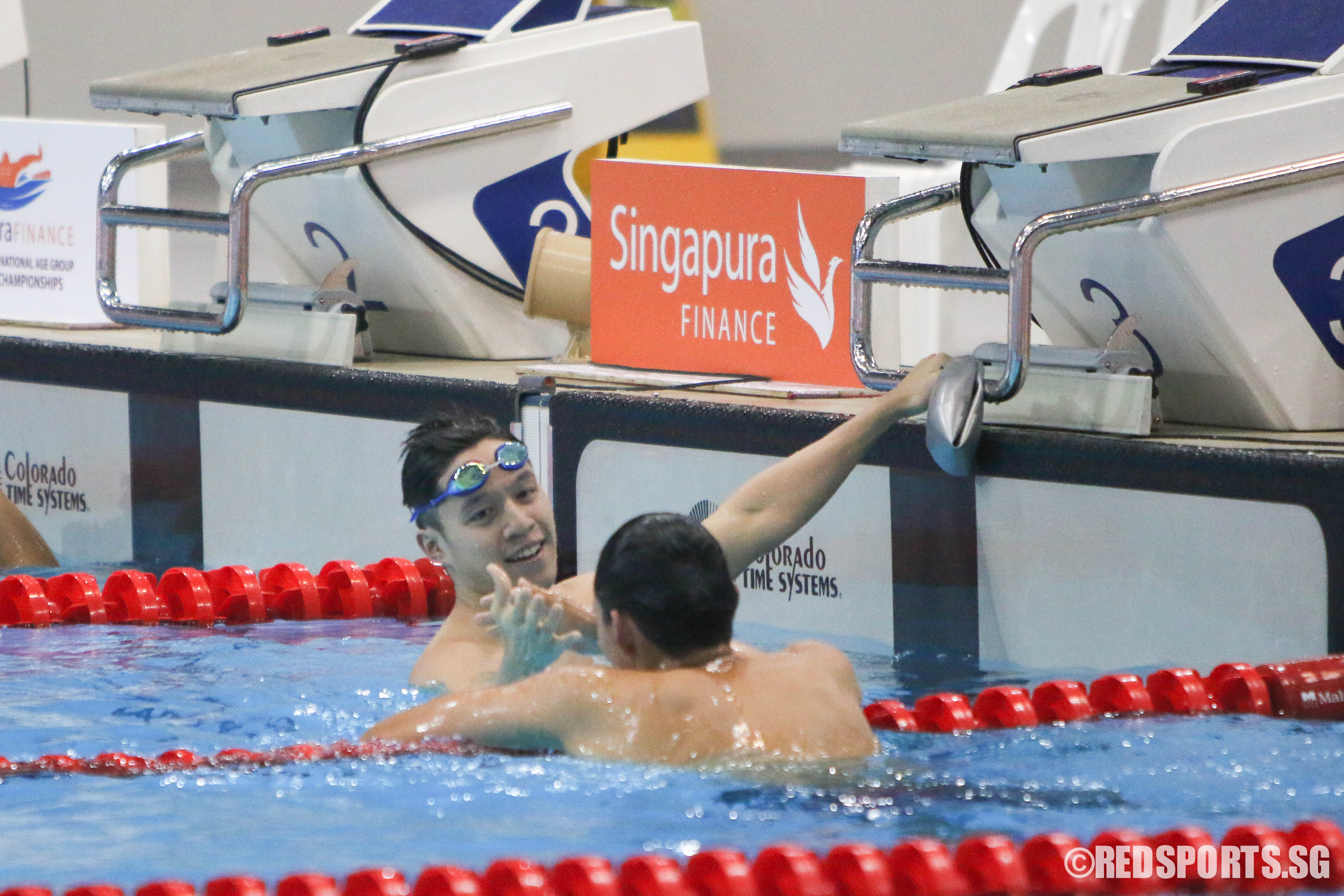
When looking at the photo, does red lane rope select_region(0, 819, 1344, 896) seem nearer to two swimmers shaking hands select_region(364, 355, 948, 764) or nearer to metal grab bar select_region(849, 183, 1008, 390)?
two swimmers shaking hands select_region(364, 355, 948, 764)

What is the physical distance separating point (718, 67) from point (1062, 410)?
12.3 metres

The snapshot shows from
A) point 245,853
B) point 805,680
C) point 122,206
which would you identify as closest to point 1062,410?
point 805,680

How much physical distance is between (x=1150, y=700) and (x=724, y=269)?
1.89m

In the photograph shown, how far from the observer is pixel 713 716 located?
10.6ft

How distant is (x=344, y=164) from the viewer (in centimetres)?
571

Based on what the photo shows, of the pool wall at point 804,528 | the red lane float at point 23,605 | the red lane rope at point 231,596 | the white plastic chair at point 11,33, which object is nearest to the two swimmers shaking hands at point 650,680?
Result: the pool wall at point 804,528

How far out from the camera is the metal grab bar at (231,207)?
5.59 meters

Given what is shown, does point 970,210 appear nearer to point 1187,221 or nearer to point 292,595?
point 1187,221

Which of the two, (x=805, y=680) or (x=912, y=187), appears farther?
(x=912, y=187)

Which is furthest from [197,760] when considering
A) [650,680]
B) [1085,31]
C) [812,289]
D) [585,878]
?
[1085,31]

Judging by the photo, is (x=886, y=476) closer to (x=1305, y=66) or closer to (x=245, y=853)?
(x=1305, y=66)

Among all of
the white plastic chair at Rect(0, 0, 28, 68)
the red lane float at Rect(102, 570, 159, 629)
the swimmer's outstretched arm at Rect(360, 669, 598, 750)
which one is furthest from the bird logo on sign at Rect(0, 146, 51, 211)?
the swimmer's outstretched arm at Rect(360, 669, 598, 750)

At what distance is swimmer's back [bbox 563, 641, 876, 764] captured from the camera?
10.6 ft

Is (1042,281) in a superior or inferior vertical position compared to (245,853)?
superior
